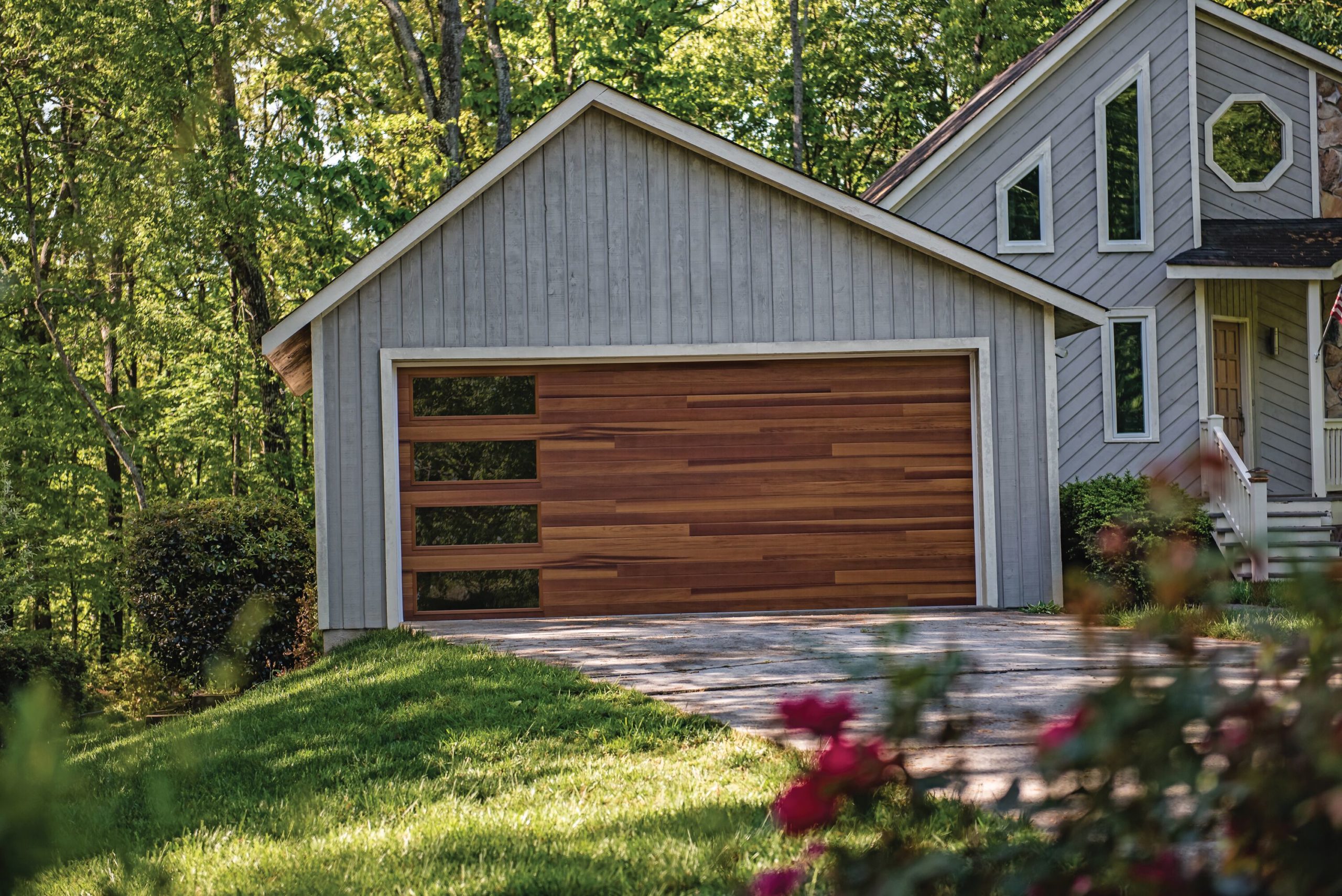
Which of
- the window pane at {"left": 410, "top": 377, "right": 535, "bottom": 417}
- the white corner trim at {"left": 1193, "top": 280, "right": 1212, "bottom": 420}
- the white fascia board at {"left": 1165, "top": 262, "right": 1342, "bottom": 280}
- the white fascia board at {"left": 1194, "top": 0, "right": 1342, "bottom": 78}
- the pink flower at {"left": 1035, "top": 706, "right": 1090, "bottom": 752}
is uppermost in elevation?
the white fascia board at {"left": 1194, "top": 0, "right": 1342, "bottom": 78}

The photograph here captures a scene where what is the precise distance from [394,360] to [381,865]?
7.56 m

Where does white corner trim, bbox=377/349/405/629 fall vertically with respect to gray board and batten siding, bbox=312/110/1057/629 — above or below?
below

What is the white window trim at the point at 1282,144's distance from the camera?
16375 mm

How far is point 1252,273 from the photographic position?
14.9 meters

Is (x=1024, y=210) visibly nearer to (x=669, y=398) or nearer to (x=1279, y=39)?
(x=1279, y=39)

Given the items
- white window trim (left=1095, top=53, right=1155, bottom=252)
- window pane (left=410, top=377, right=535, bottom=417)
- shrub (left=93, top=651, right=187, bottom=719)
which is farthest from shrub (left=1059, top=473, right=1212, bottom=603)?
shrub (left=93, top=651, right=187, bottom=719)

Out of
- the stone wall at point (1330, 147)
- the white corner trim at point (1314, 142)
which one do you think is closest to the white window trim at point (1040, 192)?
the white corner trim at point (1314, 142)

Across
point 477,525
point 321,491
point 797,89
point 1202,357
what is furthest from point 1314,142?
point 321,491

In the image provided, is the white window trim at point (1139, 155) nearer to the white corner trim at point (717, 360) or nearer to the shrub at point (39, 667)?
the white corner trim at point (717, 360)

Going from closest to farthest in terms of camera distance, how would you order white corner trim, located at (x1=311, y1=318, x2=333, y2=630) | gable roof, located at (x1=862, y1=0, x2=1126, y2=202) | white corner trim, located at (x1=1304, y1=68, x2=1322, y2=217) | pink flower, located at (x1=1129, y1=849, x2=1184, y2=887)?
pink flower, located at (x1=1129, y1=849, x2=1184, y2=887) < white corner trim, located at (x1=311, y1=318, x2=333, y2=630) < gable roof, located at (x1=862, y1=0, x2=1126, y2=202) < white corner trim, located at (x1=1304, y1=68, x2=1322, y2=217)

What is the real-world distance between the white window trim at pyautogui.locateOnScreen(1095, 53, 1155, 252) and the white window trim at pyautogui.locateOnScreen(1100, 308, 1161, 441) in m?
0.88

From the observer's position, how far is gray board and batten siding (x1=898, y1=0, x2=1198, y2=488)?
1578 centimetres

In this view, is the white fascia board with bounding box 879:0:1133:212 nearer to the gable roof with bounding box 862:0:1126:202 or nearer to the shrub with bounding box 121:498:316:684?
the gable roof with bounding box 862:0:1126:202

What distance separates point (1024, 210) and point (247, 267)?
13141 mm
